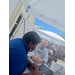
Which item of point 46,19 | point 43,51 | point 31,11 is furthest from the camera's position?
point 43,51

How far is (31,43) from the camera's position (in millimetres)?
971

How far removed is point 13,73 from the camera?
1.70 feet
